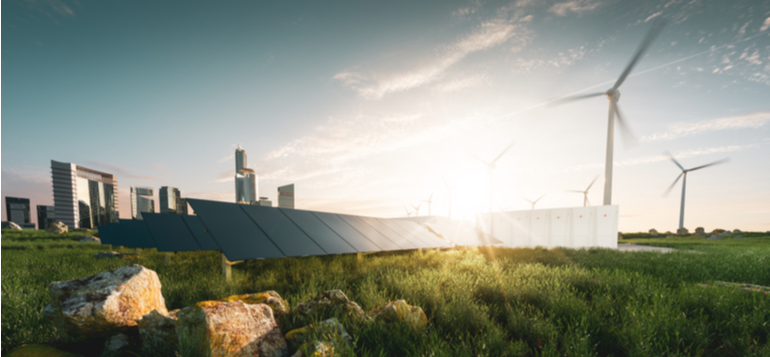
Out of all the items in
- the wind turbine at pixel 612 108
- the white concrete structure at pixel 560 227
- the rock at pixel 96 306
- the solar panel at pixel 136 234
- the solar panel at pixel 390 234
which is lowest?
the white concrete structure at pixel 560 227

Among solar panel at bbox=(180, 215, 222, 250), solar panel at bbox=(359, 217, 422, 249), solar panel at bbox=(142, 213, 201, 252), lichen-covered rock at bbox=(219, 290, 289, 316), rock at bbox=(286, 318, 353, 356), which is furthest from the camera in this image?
solar panel at bbox=(359, 217, 422, 249)

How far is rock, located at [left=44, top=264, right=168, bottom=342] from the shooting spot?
11.4ft

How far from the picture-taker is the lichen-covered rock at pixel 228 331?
3098mm

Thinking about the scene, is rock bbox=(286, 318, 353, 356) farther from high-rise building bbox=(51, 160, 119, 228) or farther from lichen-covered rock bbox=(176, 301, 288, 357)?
high-rise building bbox=(51, 160, 119, 228)

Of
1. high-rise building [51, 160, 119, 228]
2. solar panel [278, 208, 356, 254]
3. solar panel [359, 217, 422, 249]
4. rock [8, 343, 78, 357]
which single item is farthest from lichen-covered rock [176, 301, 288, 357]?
high-rise building [51, 160, 119, 228]

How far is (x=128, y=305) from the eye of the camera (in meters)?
3.77

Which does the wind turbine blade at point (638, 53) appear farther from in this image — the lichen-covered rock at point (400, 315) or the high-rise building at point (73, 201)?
the high-rise building at point (73, 201)

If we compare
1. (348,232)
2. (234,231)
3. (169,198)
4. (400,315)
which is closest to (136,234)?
(234,231)

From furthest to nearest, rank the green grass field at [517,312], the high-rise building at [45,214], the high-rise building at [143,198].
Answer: the high-rise building at [143,198] < the high-rise building at [45,214] < the green grass field at [517,312]

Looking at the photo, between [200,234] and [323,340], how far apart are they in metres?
9.87

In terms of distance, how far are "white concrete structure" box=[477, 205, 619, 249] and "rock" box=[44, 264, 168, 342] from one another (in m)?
23.8

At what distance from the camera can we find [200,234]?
10.8 meters

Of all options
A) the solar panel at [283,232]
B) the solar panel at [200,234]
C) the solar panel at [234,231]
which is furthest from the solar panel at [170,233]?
the solar panel at [283,232]

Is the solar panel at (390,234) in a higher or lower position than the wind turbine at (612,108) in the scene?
lower
